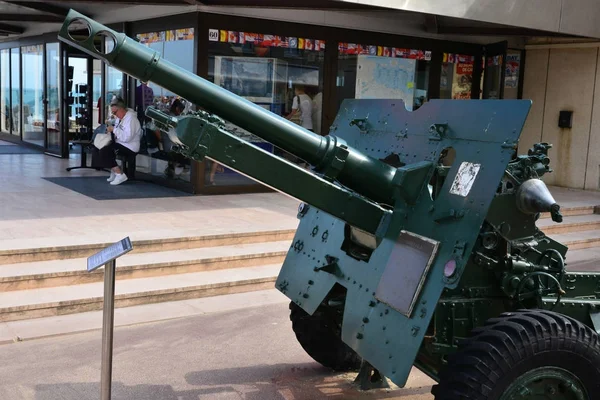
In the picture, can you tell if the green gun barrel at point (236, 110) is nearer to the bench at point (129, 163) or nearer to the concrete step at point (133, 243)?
the concrete step at point (133, 243)

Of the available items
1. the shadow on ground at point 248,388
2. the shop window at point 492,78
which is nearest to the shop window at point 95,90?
the shop window at point 492,78

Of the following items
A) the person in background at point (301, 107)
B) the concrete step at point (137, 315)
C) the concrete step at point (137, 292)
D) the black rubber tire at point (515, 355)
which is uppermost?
the person in background at point (301, 107)

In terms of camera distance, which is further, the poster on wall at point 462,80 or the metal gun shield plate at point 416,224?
the poster on wall at point 462,80

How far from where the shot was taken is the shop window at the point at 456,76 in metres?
12.3

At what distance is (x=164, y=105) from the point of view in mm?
10398

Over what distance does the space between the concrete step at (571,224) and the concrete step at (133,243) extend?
13.4 ft

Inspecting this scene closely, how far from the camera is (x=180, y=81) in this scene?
3.16 meters

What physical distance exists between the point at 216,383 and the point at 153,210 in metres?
4.35

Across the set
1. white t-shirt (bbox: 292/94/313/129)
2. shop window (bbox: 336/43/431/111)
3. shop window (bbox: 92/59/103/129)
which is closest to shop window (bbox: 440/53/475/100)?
shop window (bbox: 336/43/431/111)

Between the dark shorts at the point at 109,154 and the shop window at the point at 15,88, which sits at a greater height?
the shop window at the point at 15,88

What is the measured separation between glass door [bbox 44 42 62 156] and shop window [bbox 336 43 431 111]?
6.05 metres

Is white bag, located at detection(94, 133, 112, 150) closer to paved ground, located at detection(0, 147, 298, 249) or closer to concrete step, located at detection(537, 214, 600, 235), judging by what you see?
paved ground, located at detection(0, 147, 298, 249)

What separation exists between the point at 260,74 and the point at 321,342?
6.36 meters

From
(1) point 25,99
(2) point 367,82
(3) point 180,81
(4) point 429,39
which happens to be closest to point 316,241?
(3) point 180,81
